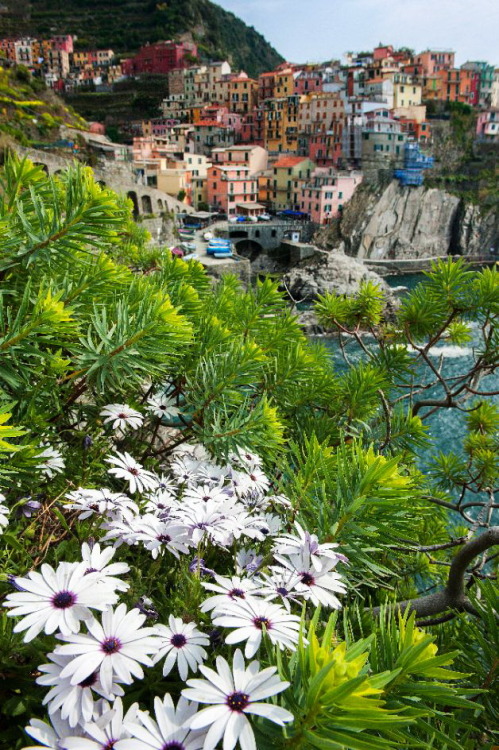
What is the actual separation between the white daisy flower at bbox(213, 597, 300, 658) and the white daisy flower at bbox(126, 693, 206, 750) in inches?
5.9

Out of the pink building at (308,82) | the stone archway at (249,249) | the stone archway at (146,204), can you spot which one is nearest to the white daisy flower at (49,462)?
the stone archway at (146,204)

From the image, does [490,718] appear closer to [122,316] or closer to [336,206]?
[122,316]

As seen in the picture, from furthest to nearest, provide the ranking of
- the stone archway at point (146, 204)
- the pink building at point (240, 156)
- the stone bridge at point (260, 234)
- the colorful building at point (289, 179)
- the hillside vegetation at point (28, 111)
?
1. the pink building at point (240, 156)
2. the colorful building at point (289, 179)
3. the stone bridge at point (260, 234)
4. the stone archway at point (146, 204)
5. the hillside vegetation at point (28, 111)

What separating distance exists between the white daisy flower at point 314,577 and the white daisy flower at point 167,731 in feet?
1.22

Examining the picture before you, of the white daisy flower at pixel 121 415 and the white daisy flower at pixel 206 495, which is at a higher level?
the white daisy flower at pixel 121 415

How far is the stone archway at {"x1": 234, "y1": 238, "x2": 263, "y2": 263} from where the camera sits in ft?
157

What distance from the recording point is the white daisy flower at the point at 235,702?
0.84m

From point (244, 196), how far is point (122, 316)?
53.0 meters

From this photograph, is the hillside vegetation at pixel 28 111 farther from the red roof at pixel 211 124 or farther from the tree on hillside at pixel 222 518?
the tree on hillside at pixel 222 518

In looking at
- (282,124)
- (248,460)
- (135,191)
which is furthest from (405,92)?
(248,460)

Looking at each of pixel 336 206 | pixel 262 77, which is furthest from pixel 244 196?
pixel 262 77

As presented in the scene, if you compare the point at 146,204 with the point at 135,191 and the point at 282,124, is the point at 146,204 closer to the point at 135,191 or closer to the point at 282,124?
the point at 135,191

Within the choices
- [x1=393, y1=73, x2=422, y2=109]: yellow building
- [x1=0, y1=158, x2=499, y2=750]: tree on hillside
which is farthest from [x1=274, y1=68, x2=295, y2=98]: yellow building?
[x1=0, y1=158, x2=499, y2=750]: tree on hillside

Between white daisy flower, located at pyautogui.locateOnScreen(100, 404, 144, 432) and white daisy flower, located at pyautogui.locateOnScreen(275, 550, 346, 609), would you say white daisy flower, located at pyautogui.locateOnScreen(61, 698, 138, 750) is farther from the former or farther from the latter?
white daisy flower, located at pyautogui.locateOnScreen(100, 404, 144, 432)
